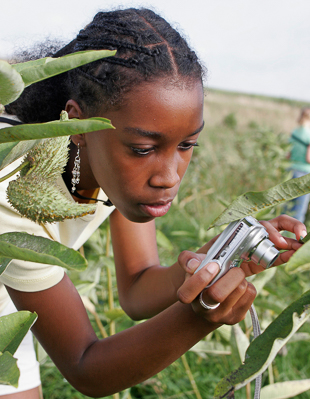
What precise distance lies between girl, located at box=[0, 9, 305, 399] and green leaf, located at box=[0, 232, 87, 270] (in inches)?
14.1

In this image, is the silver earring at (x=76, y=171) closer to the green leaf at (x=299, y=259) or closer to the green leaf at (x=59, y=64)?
the green leaf at (x=59, y=64)

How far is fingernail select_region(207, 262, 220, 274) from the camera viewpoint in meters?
0.68

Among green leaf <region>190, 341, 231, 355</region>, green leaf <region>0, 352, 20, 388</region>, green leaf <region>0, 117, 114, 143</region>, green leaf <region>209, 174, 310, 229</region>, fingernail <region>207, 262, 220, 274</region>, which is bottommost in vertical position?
green leaf <region>190, 341, 231, 355</region>

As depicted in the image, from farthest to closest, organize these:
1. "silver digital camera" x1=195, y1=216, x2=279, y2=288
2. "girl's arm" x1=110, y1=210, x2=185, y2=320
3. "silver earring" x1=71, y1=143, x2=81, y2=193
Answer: "girl's arm" x1=110, y1=210, x2=185, y2=320 < "silver earring" x1=71, y1=143, x2=81, y2=193 < "silver digital camera" x1=195, y1=216, x2=279, y2=288

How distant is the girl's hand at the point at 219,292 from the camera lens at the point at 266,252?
0.04m

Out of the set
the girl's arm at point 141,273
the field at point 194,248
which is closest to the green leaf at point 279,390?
the field at point 194,248

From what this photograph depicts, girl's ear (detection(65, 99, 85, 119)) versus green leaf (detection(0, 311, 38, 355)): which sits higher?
girl's ear (detection(65, 99, 85, 119))

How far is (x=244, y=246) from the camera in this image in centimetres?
69

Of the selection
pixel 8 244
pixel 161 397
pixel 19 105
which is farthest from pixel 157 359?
pixel 161 397

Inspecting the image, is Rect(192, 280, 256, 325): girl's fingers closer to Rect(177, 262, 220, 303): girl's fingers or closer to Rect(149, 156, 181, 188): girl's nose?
Rect(177, 262, 220, 303): girl's fingers

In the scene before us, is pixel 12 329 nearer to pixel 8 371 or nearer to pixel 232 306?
pixel 8 371

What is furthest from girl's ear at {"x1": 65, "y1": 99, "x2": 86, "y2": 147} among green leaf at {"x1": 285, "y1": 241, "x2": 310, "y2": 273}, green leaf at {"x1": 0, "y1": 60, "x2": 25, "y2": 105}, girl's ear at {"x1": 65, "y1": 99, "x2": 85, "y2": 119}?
green leaf at {"x1": 285, "y1": 241, "x2": 310, "y2": 273}

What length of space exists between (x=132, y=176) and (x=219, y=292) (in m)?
0.31

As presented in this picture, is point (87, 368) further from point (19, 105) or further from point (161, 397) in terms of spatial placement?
point (161, 397)
